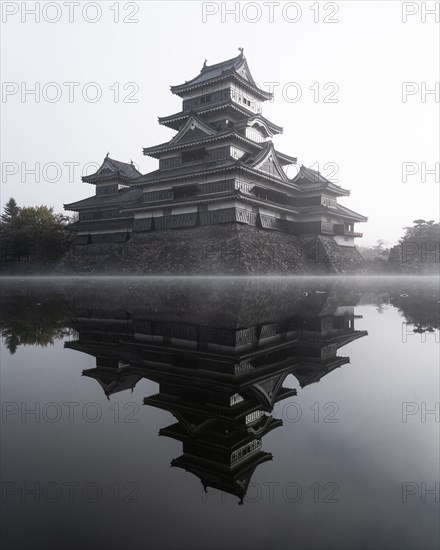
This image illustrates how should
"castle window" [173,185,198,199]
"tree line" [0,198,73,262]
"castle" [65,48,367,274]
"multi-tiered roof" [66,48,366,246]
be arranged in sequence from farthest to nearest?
"tree line" [0,198,73,262]
"castle window" [173,185,198,199]
"multi-tiered roof" [66,48,366,246]
"castle" [65,48,367,274]

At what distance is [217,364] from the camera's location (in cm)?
492

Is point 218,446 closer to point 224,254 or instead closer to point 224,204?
point 224,254

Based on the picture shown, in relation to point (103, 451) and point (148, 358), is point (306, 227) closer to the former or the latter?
point (148, 358)

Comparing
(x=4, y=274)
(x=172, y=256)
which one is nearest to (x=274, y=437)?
(x=172, y=256)

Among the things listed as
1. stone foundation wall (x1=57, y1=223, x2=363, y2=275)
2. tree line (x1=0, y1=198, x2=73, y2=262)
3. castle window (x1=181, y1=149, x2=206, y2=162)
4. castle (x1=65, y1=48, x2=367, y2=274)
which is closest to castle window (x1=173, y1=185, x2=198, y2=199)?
castle (x1=65, y1=48, x2=367, y2=274)

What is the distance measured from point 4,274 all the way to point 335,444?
52.9 meters

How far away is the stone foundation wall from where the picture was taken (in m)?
28.4

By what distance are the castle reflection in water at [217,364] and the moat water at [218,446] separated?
23 mm

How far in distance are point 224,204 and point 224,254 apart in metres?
4.91

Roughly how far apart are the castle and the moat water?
22376 millimetres

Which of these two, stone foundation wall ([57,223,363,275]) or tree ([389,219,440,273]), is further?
tree ([389,219,440,273])

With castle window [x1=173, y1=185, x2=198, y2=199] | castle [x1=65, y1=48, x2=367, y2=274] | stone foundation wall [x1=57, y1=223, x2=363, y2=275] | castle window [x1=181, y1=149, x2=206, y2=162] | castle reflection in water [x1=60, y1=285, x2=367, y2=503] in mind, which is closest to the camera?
castle reflection in water [x1=60, y1=285, x2=367, y2=503]

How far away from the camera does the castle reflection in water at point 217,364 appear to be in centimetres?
266

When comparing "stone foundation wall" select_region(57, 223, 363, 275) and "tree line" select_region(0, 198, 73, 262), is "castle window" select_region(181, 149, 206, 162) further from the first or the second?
"tree line" select_region(0, 198, 73, 262)
